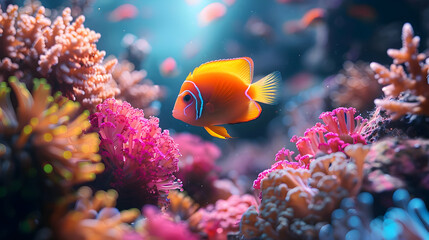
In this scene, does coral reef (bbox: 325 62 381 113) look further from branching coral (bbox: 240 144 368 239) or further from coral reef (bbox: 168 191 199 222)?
coral reef (bbox: 168 191 199 222)

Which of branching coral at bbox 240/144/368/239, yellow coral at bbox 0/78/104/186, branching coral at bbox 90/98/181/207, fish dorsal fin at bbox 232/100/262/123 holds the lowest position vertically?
branching coral at bbox 240/144/368/239

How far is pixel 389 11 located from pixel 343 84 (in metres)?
2.49

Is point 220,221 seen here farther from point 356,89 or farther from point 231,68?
point 356,89

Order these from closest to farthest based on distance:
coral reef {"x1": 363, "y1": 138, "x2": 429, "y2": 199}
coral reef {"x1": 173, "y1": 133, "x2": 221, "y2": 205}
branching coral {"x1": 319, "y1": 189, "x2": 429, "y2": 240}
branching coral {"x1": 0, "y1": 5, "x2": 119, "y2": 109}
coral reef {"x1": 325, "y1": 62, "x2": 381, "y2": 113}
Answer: branching coral {"x1": 319, "y1": 189, "x2": 429, "y2": 240}, coral reef {"x1": 363, "y1": 138, "x2": 429, "y2": 199}, branching coral {"x1": 0, "y1": 5, "x2": 119, "y2": 109}, coral reef {"x1": 173, "y1": 133, "x2": 221, "y2": 205}, coral reef {"x1": 325, "y1": 62, "x2": 381, "y2": 113}

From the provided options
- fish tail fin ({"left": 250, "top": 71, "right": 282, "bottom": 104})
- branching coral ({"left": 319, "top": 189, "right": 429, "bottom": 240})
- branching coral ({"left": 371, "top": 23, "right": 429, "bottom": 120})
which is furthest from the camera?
fish tail fin ({"left": 250, "top": 71, "right": 282, "bottom": 104})

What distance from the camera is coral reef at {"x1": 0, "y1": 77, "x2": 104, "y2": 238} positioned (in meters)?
1.12

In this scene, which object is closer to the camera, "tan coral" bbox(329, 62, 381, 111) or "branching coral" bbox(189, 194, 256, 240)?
"branching coral" bbox(189, 194, 256, 240)

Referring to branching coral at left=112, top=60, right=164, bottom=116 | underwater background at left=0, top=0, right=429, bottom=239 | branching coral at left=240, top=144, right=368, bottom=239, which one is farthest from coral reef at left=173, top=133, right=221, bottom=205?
branching coral at left=240, top=144, right=368, bottom=239

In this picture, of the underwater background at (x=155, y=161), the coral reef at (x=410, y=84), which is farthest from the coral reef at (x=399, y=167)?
the coral reef at (x=410, y=84)

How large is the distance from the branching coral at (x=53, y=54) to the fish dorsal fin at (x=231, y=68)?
0.96 m

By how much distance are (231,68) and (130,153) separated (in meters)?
1.20

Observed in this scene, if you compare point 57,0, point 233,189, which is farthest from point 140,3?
point 233,189

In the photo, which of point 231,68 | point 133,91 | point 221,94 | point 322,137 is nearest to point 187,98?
point 221,94

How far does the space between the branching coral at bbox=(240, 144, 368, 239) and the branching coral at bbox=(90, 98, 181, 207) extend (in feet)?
2.92
